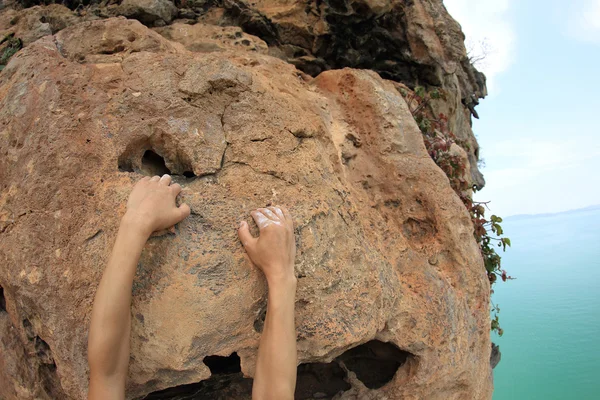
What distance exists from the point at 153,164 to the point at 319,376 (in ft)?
5.10

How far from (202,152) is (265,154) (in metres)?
0.30

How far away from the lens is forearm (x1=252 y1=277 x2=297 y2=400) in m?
1.62

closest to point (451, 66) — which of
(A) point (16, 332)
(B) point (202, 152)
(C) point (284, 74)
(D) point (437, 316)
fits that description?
(C) point (284, 74)

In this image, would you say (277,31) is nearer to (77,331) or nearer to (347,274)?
(347,274)

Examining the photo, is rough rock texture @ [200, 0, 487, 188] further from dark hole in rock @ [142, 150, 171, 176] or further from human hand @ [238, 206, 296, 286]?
human hand @ [238, 206, 296, 286]

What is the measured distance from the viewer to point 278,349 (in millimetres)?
1632

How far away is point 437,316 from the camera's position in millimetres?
2137

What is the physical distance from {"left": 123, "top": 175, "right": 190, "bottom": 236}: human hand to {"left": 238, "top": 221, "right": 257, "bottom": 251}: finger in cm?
23

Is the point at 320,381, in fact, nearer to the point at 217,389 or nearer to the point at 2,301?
the point at 217,389

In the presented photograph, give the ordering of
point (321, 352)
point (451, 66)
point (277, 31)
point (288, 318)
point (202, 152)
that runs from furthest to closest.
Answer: point (451, 66) < point (277, 31) < point (202, 152) < point (321, 352) < point (288, 318)

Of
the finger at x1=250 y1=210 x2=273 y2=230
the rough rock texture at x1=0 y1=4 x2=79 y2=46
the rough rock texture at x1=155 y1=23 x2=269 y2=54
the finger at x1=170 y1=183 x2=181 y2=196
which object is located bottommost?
the rough rock texture at x1=0 y1=4 x2=79 y2=46

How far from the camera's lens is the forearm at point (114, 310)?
5.03ft

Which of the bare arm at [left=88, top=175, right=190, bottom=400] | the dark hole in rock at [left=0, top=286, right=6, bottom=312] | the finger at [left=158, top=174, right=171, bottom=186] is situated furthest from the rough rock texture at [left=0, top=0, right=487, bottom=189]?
the dark hole in rock at [left=0, top=286, right=6, bottom=312]

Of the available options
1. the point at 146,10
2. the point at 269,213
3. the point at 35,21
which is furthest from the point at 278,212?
the point at 35,21
